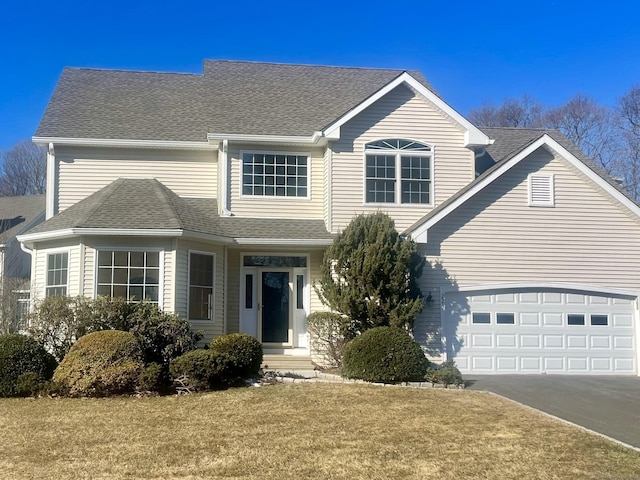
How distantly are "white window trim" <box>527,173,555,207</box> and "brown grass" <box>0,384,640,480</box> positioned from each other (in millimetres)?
6479

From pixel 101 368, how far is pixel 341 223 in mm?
7384

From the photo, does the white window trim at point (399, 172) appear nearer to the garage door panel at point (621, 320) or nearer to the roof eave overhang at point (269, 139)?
the roof eave overhang at point (269, 139)

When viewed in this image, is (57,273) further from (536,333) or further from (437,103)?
(536,333)

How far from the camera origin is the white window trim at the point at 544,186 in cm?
1738

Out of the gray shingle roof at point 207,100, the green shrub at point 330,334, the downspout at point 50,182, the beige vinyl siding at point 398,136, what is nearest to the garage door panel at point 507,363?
the green shrub at point 330,334

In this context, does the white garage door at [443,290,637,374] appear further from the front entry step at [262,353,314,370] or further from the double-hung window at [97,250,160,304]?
the double-hung window at [97,250,160,304]

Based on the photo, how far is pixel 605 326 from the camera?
17312 mm

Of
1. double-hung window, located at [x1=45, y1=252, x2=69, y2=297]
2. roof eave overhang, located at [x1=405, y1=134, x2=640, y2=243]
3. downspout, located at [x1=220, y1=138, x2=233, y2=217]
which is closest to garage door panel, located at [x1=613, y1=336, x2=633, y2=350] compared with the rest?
roof eave overhang, located at [x1=405, y1=134, x2=640, y2=243]

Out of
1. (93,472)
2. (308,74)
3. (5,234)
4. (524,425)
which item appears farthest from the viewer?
(5,234)

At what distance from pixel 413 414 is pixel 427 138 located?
8.94 m

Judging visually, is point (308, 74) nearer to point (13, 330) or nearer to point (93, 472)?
point (13, 330)

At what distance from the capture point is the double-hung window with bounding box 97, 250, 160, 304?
15953 mm

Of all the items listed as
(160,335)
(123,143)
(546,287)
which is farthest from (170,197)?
(546,287)

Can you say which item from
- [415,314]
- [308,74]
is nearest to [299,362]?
[415,314]
